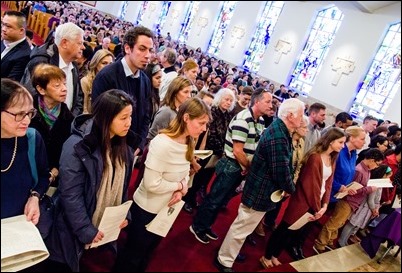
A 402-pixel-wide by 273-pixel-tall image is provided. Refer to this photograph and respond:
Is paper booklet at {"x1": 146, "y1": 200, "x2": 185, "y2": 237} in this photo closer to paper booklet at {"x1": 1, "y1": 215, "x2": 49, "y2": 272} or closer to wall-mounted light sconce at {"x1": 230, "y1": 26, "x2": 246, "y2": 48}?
paper booklet at {"x1": 1, "y1": 215, "x2": 49, "y2": 272}

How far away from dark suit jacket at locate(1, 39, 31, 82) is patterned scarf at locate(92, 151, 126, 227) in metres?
1.53

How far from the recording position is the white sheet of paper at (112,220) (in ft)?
5.36

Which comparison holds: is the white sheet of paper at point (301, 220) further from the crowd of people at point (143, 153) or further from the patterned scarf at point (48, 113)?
the patterned scarf at point (48, 113)

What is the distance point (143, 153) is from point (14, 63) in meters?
1.36

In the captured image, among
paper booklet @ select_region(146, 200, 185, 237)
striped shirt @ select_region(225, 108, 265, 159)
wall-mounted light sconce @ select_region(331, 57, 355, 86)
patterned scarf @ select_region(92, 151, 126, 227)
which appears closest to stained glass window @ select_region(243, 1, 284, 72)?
patterned scarf @ select_region(92, 151, 126, 227)

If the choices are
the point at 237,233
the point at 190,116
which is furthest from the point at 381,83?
the point at 190,116

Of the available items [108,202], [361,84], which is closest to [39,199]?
[108,202]

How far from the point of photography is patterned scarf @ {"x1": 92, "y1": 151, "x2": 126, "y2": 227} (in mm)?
1710

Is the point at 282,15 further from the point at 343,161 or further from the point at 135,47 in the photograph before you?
the point at 343,161

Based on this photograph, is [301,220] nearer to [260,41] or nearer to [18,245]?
[260,41]

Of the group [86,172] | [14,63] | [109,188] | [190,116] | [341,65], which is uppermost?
[341,65]

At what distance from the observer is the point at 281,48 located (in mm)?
1412

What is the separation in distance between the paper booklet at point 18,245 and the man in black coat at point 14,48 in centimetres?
177

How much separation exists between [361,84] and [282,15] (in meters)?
8.68
